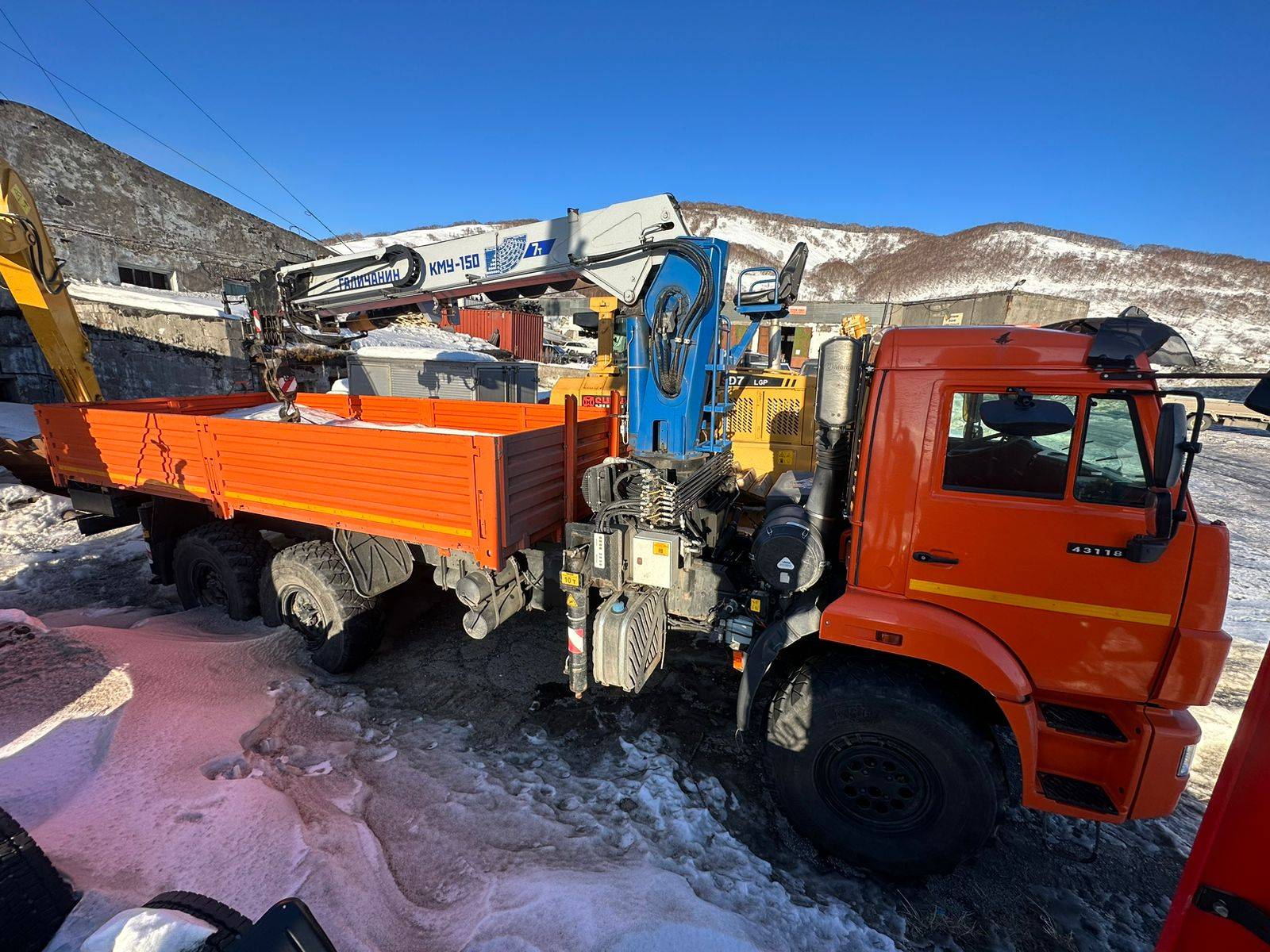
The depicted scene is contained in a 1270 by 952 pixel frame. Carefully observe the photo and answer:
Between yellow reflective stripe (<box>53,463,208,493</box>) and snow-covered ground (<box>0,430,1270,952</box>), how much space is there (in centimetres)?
124

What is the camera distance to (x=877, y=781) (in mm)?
2881

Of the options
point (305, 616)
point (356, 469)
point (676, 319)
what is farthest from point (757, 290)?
point (305, 616)

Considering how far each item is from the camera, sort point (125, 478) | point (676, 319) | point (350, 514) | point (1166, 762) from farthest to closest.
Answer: point (125, 478)
point (676, 319)
point (350, 514)
point (1166, 762)

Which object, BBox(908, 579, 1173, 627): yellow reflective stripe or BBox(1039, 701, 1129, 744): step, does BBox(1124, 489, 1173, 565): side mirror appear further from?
BBox(1039, 701, 1129, 744): step

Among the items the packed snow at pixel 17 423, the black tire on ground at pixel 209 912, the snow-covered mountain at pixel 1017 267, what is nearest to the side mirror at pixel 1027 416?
the black tire on ground at pixel 209 912

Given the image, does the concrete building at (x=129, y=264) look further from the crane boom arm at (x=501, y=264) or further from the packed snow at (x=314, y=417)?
the crane boom arm at (x=501, y=264)

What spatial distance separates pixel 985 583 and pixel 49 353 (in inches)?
426

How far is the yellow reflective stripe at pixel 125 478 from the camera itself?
4652 millimetres

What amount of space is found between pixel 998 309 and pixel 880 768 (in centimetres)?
3042

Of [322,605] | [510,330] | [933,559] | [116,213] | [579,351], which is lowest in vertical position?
[322,605]

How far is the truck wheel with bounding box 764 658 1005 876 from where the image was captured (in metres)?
2.71

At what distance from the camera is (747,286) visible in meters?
5.22

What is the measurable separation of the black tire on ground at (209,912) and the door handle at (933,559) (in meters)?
3.09

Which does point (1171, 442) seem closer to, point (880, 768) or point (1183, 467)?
point (1183, 467)
